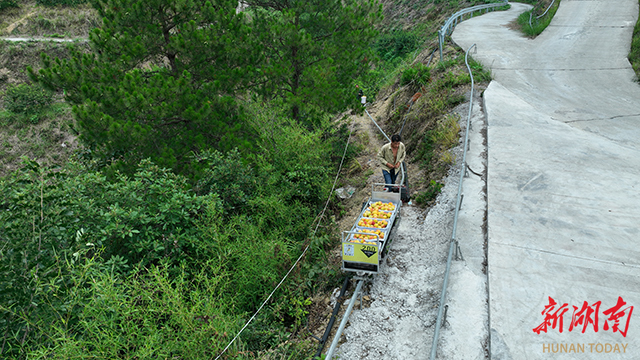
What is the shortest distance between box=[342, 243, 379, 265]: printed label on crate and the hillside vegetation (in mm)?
846

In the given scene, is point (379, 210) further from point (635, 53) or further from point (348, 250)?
point (635, 53)

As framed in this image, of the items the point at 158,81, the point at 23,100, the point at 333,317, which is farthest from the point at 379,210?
the point at 23,100

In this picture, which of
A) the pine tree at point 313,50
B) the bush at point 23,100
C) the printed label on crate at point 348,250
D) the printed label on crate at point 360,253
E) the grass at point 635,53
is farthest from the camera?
the bush at point 23,100

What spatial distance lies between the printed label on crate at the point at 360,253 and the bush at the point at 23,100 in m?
34.1

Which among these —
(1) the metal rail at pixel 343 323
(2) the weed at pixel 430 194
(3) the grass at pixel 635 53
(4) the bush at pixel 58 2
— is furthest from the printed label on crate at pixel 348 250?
(4) the bush at pixel 58 2

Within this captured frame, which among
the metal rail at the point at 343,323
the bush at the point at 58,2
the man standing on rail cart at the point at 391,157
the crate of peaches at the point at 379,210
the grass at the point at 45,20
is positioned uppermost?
the bush at the point at 58,2

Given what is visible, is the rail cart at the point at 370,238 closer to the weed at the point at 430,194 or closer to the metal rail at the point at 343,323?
the metal rail at the point at 343,323

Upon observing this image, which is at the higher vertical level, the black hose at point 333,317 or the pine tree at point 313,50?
the pine tree at point 313,50

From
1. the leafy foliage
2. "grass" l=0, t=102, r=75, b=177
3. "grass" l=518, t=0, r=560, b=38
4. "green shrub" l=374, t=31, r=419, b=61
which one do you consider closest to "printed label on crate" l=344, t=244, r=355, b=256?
the leafy foliage

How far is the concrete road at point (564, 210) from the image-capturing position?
4.36m

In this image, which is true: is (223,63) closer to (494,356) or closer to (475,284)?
(475,284)

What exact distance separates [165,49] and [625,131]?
12.7 meters

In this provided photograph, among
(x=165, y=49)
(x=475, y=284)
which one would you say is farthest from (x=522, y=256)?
(x=165, y=49)

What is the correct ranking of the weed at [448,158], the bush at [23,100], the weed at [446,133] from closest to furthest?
the weed at [448,158]
the weed at [446,133]
the bush at [23,100]
